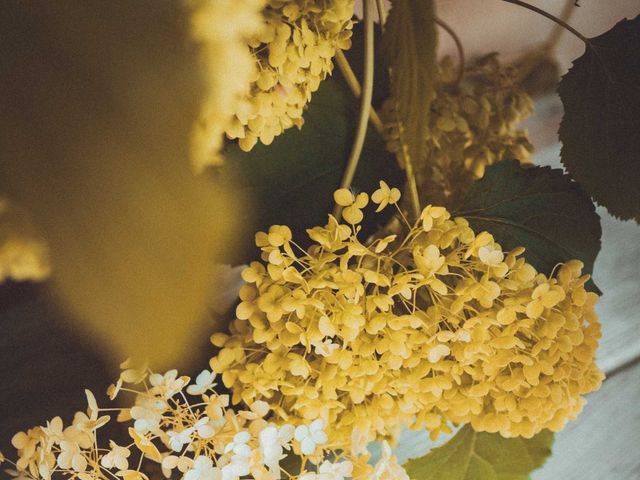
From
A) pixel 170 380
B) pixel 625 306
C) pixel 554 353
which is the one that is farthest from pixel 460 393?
pixel 625 306

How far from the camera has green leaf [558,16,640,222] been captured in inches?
18.3

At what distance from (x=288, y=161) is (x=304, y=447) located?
0.66ft

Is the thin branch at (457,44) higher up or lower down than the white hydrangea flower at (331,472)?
higher up

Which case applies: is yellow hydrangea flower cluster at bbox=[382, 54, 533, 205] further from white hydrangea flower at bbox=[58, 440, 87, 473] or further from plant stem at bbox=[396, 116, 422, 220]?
white hydrangea flower at bbox=[58, 440, 87, 473]

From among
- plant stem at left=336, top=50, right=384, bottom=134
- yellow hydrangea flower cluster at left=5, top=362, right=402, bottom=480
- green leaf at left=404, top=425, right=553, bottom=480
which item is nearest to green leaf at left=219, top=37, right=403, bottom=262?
plant stem at left=336, top=50, right=384, bottom=134

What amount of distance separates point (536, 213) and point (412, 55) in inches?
6.7

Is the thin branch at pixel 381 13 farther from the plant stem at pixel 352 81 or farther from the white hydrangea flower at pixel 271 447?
the white hydrangea flower at pixel 271 447

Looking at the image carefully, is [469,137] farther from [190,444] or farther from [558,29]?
[190,444]

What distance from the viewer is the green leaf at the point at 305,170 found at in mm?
447

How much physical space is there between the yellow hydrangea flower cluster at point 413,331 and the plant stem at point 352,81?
109 millimetres

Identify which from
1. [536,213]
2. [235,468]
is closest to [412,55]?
[536,213]

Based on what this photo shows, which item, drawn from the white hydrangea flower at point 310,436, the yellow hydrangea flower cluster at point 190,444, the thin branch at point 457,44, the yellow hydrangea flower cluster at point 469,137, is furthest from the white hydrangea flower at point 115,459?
the thin branch at point 457,44

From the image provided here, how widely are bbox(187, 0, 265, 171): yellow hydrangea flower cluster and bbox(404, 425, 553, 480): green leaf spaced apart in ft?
1.11

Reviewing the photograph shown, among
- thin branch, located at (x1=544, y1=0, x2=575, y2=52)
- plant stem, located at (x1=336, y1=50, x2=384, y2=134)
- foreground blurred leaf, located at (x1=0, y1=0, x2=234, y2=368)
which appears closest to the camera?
foreground blurred leaf, located at (x1=0, y1=0, x2=234, y2=368)
